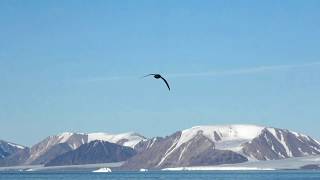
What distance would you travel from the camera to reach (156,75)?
4912cm
